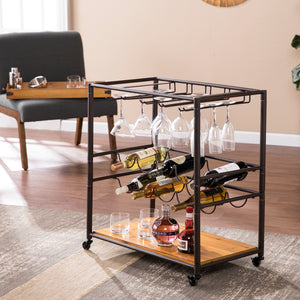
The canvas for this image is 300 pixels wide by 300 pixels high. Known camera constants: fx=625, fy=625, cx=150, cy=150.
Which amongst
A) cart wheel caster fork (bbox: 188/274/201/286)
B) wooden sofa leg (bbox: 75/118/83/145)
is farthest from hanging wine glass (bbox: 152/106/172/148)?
wooden sofa leg (bbox: 75/118/83/145)

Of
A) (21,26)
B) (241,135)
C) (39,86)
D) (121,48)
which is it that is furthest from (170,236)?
(21,26)

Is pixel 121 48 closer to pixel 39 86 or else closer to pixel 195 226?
pixel 39 86

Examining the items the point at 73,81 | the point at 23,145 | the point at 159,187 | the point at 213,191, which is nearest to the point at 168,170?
the point at 159,187

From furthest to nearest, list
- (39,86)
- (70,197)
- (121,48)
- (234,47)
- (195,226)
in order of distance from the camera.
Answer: (121,48) → (234,47) → (39,86) → (70,197) → (195,226)

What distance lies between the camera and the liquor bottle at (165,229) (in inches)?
98.5

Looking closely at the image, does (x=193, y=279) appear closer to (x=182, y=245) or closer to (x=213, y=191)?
(x=182, y=245)

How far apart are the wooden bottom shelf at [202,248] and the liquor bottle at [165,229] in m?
0.04

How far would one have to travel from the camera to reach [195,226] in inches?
91.6

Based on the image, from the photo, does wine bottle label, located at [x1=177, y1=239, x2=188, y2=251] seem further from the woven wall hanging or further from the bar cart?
the woven wall hanging

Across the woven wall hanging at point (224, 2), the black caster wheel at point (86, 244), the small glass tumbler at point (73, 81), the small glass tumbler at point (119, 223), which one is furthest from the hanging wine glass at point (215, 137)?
the woven wall hanging at point (224, 2)

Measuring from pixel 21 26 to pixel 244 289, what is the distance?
166 inches

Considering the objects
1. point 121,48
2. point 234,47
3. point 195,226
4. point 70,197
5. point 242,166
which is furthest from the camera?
point 121,48

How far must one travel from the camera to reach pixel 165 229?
2502mm

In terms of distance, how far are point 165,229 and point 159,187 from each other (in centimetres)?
18
